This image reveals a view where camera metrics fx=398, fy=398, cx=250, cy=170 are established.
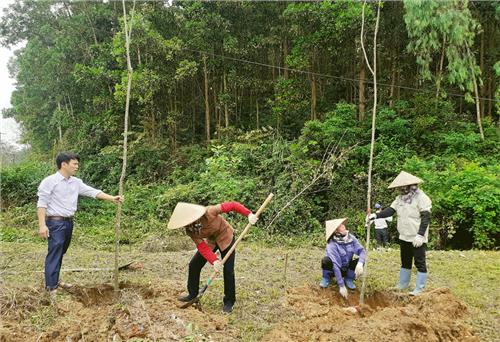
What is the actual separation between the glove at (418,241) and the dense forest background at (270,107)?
3.21 m

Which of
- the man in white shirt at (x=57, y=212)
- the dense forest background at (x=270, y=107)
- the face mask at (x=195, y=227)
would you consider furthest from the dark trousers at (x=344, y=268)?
the dense forest background at (x=270, y=107)

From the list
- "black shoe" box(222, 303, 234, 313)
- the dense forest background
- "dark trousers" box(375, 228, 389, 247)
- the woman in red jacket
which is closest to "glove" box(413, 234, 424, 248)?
the woman in red jacket

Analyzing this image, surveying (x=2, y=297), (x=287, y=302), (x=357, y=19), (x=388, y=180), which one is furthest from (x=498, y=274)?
(x=357, y=19)

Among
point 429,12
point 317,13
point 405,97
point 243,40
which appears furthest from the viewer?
point 243,40

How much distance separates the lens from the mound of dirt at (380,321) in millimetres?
3684

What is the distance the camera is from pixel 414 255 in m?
4.82

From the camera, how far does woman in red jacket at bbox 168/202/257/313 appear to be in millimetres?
3889

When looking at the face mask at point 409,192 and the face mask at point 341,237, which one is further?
the face mask at point 341,237

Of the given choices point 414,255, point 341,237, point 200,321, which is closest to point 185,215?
point 200,321

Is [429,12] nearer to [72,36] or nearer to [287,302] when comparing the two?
[287,302]

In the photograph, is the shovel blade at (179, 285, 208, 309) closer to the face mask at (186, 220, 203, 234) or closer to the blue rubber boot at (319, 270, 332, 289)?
the face mask at (186, 220, 203, 234)

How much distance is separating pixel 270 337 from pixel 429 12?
8466 mm

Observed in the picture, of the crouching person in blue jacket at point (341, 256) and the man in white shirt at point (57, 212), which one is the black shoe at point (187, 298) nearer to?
the man in white shirt at point (57, 212)

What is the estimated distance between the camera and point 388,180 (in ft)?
36.9
